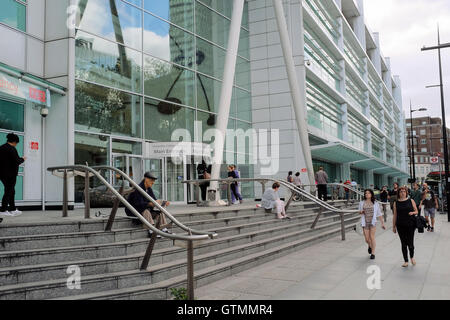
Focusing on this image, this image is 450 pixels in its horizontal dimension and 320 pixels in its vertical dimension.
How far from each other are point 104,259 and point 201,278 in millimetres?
1609

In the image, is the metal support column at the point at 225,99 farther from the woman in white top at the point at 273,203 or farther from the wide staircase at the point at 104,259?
the wide staircase at the point at 104,259

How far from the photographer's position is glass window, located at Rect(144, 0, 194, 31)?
698 inches

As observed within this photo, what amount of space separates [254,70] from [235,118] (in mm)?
4383

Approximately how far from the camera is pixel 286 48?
19906 millimetres

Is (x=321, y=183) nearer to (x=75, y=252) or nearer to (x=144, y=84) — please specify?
(x=144, y=84)

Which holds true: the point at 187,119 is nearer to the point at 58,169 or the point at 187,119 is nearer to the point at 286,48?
the point at 286,48

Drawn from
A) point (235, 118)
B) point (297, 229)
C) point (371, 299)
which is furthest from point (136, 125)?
point (371, 299)

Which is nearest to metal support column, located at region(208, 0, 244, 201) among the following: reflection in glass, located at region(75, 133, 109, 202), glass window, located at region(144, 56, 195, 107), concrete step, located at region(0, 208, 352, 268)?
glass window, located at region(144, 56, 195, 107)

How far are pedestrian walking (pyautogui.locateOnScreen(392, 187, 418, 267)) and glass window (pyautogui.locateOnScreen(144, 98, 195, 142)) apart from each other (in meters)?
10.8

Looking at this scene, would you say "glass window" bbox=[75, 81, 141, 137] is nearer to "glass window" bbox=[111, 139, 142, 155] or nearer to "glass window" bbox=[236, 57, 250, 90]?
"glass window" bbox=[111, 139, 142, 155]

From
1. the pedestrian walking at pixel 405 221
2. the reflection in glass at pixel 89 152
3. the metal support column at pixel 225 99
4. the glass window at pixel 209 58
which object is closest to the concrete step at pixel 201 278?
the pedestrian walking at pixel 405 221

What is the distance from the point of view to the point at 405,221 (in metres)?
8.30

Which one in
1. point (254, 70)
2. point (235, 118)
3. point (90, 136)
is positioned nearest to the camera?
point (90, 136)

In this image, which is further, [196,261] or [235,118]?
[235,118]
